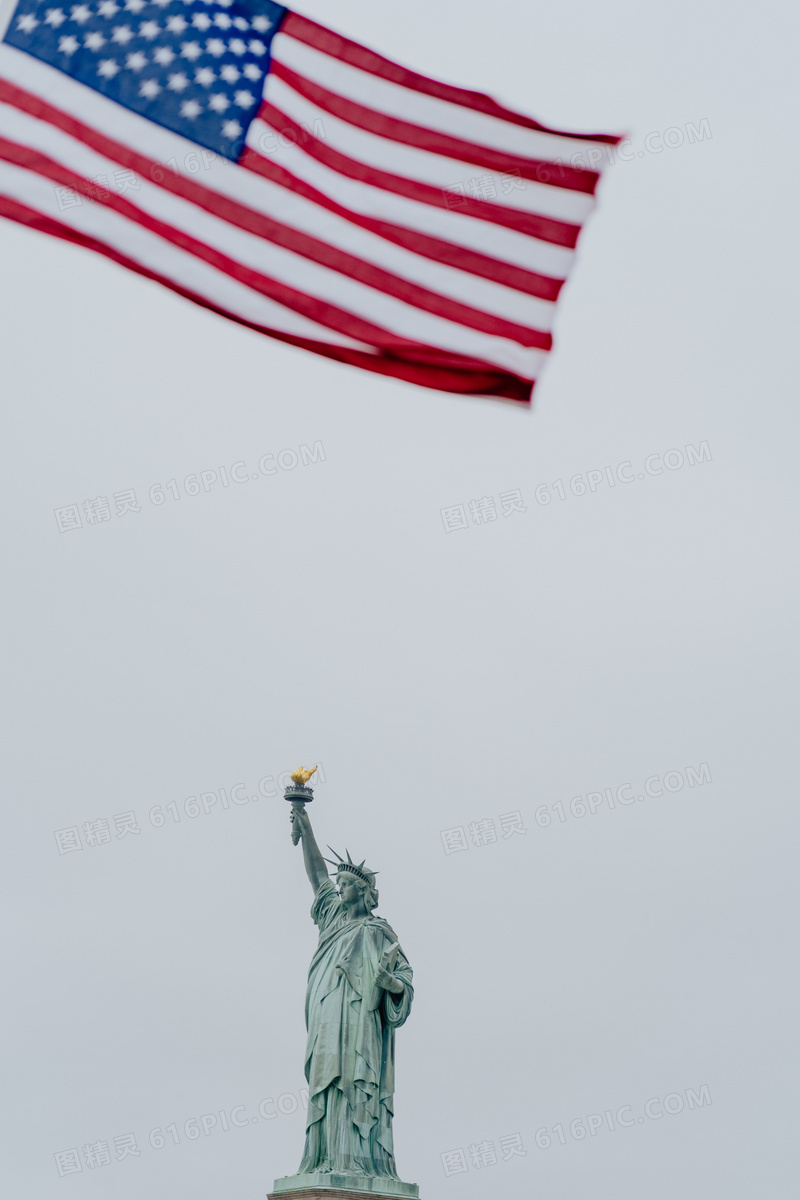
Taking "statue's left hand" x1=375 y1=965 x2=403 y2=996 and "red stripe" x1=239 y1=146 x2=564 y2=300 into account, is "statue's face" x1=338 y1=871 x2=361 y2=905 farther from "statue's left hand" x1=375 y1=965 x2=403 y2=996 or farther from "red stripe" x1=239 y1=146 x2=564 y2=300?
"red stripe" x1=239 y1=146 x2=564 y2=300

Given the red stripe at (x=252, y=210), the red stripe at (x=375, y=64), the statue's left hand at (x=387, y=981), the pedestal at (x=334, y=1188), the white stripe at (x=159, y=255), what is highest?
the statue's left hand at (x=387, y=981)

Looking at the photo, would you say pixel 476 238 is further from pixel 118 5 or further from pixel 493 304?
pixel 118 5

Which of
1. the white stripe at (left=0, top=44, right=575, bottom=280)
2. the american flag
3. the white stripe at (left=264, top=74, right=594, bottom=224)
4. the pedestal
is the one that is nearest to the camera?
the american flag

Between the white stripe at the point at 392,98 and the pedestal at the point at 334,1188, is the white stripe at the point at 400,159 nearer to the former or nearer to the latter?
the white stripe at the point at 392,98

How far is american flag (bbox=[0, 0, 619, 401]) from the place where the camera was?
28.6 feet

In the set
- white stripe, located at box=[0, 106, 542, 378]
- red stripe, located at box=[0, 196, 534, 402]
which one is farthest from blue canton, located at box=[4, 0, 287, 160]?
red stripe, located at box=[0, 196, 534, 402]

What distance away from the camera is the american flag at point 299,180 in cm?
871

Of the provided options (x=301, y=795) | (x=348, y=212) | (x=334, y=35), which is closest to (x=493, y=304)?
(x=348, y=212)

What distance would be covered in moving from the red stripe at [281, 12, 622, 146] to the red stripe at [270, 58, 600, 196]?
0.22m

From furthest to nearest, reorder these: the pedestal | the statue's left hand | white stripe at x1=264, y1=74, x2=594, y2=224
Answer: the statue's left hand < the pedestal < white stripe at x1=264, y1=74, x2=594, y2=224

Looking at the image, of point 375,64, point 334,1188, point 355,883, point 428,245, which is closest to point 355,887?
point 355,883

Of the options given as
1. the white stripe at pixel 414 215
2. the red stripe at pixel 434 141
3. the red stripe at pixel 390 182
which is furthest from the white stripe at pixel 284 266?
the red stripe at pixel 434 141

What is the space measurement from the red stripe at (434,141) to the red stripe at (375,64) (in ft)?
0.71

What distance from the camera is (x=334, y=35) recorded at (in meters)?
9.20
